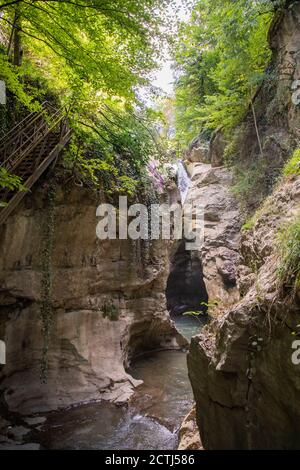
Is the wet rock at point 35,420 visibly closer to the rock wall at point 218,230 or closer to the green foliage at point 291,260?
the green foliage at point 291,260

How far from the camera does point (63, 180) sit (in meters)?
9.34

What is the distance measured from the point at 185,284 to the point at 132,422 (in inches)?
587

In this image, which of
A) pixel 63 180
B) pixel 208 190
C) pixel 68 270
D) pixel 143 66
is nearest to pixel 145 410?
pixel 68 270

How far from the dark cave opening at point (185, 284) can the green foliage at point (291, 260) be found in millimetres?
16283

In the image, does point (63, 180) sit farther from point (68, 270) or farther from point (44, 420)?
point (44, 420)

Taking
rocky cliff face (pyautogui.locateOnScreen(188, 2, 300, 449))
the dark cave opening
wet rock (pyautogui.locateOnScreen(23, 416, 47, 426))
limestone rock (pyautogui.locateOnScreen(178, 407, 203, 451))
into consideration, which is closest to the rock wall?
the dark cave opening

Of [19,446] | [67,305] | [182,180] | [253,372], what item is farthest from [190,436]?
[182,180]

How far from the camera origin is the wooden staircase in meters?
8.00

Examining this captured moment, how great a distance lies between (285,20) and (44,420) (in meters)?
13.0

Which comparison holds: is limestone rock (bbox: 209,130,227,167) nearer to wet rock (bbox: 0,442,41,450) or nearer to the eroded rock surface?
the eroded rock surface

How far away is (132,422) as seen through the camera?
25.4 ft

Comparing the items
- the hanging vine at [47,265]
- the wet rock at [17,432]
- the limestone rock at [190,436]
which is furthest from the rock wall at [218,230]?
the wet rock at [17,432]

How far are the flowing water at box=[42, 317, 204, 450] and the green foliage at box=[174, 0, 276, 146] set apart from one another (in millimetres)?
8875

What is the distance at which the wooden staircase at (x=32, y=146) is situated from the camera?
8.00 m
